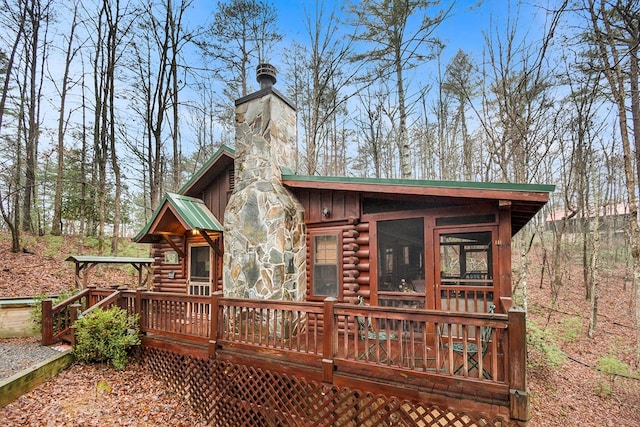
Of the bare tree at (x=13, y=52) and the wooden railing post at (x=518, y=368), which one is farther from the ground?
the bare tree at (x=13, y=52)

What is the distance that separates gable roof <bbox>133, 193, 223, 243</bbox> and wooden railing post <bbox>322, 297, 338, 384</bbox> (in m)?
4.10

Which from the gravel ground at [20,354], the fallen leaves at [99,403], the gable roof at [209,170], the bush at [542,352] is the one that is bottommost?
the bush at [542,352]

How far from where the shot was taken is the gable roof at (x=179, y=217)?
22.9 ft

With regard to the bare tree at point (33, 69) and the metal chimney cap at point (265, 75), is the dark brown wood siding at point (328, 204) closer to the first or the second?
the metal chimney cap at point (265, 75)

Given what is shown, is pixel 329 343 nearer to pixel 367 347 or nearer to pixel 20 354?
pixel 367 347

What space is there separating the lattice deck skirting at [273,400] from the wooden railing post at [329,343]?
187 mm

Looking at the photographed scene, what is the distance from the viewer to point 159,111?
43.6 ft

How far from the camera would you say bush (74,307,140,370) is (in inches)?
228

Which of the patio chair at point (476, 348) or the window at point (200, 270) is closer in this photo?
the patio chair at point (476, 348)

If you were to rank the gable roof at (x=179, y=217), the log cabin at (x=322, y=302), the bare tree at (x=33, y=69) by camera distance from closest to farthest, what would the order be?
the log cabin at (x=322, y=302)
the gable roof at (x=179, y=217)
the bare tree at (x=33, y=69)

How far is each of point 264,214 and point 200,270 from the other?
3.38 metres

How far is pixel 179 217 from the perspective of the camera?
23.0 feet

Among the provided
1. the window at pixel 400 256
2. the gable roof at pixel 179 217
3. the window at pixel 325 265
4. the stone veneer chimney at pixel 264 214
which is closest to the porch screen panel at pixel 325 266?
the window at pixel 325 265

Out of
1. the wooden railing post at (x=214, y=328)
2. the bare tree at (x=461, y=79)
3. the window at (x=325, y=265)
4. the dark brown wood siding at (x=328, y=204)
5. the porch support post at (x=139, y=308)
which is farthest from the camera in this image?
the bare tree at (x=461, y=79)
